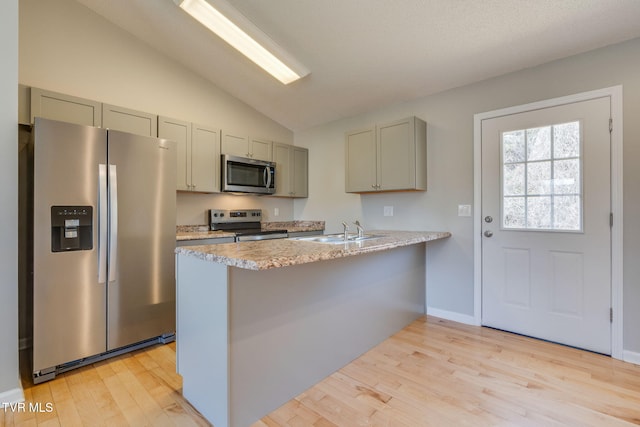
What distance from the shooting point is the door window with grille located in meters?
2.33

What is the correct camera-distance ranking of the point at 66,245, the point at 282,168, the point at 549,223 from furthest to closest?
the point at 282,168 → the point at 549,223 → the point at 66,245

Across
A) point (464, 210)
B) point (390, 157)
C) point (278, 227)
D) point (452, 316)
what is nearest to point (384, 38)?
point (390, 157)

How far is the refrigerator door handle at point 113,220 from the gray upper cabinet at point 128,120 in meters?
0.74

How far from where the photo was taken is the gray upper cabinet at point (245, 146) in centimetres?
348

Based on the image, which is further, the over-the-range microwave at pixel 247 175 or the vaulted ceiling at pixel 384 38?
the over-the-range microwave at pixel 247 175

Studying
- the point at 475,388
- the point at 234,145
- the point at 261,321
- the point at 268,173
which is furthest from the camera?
the point at 268,173

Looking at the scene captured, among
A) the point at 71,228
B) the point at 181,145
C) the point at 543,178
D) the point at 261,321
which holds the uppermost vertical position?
the point at 181,145

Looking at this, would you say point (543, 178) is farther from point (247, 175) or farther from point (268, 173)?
point (247, 175)

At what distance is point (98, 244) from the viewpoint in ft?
6.86

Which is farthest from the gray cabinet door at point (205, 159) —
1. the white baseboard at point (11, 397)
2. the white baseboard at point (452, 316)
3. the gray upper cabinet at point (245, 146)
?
the white baseboard at point (452, 316)

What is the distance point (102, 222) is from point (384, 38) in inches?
102

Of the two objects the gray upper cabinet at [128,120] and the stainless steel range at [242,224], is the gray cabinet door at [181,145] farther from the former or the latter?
the stainless steel range at [242,224]

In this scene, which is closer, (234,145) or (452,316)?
(452,316)

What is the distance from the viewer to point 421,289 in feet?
10.1
